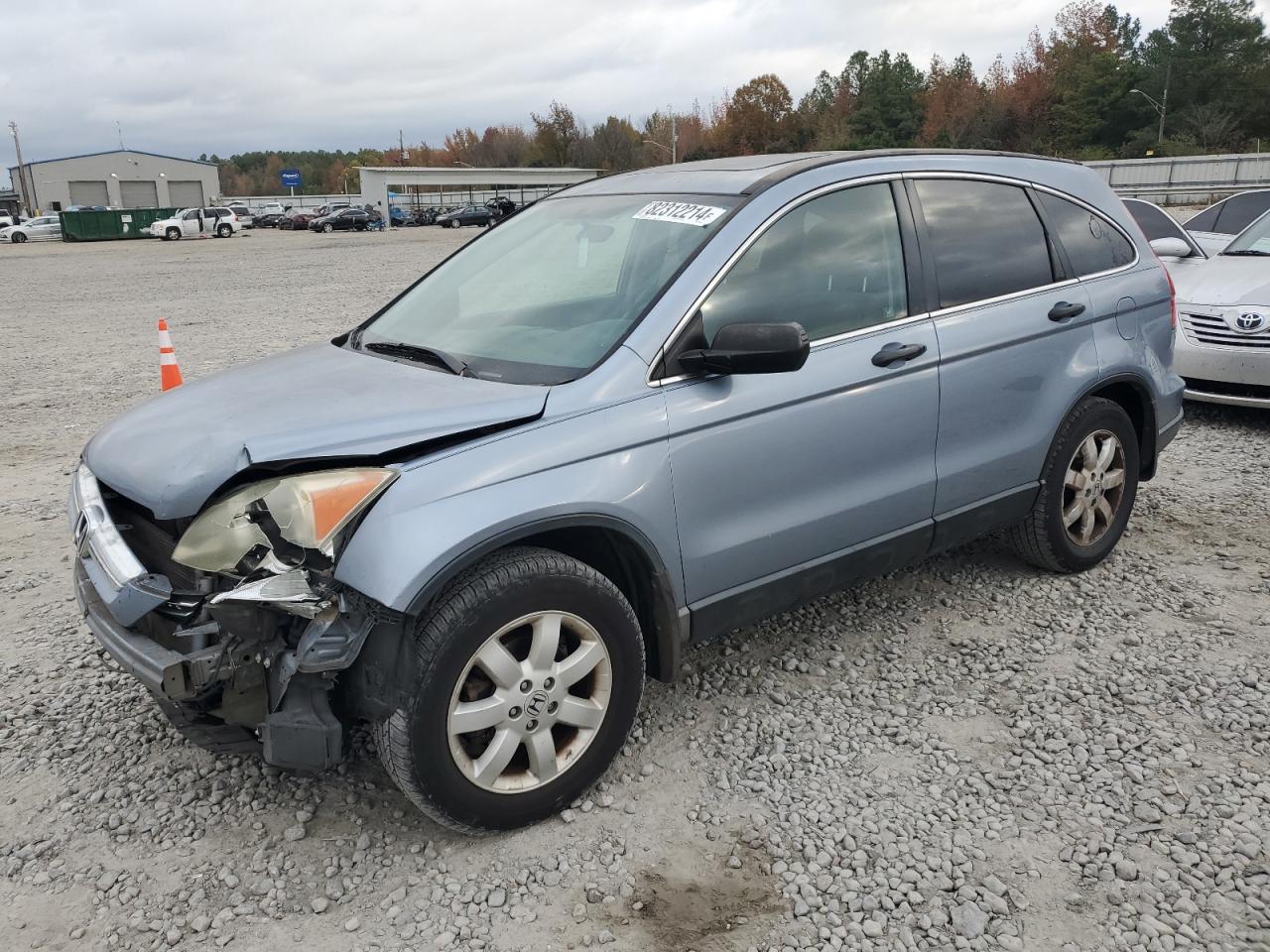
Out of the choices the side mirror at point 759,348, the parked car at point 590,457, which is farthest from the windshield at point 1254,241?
the side mirror at point 759,348

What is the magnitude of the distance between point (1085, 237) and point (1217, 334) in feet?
Answer: 11.6

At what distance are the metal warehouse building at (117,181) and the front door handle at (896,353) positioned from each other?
3992 inches

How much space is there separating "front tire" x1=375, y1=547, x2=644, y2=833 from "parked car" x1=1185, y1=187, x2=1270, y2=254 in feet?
31.3

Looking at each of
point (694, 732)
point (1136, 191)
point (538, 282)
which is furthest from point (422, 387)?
point (1136, 191)

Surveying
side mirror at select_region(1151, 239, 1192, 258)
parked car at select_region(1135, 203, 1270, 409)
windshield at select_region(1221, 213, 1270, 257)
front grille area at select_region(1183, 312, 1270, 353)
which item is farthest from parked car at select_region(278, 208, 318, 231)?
front grille area at select_region(1183, 312, 1270, 353)

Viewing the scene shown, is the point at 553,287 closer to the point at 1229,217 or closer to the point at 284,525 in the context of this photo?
the point at 284,525

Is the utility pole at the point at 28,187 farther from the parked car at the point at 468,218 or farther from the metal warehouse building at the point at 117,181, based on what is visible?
the parked car at the point at 468,218

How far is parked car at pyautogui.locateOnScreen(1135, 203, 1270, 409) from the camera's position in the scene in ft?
22.9

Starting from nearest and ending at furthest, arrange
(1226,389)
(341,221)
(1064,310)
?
(1064,310)
(1226,389)
(341,221)

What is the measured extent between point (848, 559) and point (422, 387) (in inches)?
63.7

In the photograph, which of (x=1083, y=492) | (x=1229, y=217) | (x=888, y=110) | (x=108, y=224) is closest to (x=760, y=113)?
(x=888, y=110)

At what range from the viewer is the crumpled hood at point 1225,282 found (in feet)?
23.7

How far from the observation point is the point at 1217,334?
7188 mm

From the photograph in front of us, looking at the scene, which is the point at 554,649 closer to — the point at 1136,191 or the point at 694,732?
the point at 694,732
